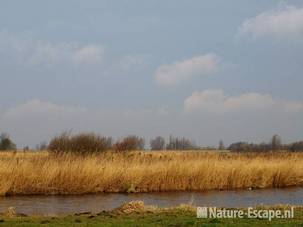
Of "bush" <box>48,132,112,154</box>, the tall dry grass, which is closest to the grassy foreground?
the tall dry grass

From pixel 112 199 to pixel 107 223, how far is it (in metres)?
8.21

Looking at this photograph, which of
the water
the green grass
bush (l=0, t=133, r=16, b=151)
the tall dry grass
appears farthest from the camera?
bush (l=0, t=133, r=16, b=151)

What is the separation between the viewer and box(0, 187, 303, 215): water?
574 inches

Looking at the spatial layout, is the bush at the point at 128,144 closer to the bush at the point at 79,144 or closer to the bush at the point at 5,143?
the bush at the point at 79,144

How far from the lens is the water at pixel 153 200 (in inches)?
574

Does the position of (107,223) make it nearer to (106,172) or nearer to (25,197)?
(25,197)

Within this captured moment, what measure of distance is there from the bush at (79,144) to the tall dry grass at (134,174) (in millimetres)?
6047

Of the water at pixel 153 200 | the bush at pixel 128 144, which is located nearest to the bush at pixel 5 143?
the bush at pixel 128 144

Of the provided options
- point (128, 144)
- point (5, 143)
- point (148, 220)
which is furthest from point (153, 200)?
point (5, 143)

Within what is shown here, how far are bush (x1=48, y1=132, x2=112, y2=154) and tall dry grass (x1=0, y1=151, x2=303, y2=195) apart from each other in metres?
6.05

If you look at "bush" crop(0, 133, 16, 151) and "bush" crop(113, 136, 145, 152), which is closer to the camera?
"bush" crop(113, 136, 145, 152)

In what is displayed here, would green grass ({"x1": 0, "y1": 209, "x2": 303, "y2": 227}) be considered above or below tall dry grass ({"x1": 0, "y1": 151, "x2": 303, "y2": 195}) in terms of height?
below

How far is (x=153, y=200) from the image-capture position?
53.7 ft

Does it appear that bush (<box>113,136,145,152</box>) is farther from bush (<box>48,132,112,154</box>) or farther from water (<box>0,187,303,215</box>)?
water (<box>0,187,303,215</box>)
